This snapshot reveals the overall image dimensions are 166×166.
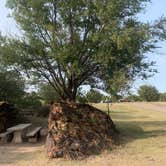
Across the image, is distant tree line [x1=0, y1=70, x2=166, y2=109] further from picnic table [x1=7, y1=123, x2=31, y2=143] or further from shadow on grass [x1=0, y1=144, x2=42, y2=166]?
shadow on grass [x1=0, y1=144, x2=42, y2=166]

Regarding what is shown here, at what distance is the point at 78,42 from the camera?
1625cm

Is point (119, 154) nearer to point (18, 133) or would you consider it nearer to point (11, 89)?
point (18, 133)

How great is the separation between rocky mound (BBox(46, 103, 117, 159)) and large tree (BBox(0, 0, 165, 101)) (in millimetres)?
1564

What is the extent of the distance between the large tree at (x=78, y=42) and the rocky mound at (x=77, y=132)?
156 cm

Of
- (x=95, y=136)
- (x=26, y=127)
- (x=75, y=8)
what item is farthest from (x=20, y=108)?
(x=95, y=136)

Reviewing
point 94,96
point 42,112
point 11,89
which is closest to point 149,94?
point 42,112

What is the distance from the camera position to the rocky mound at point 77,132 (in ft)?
40.9

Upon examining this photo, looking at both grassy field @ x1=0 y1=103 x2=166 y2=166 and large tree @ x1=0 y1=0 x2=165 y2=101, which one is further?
large tree @ x1=0 y1=0 x2=165 y2=101

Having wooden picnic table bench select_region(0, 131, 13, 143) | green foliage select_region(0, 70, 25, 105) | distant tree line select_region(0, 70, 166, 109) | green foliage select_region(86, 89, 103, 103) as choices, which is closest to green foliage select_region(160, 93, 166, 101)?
distant tree line select_region(0, 70, 166, 109)

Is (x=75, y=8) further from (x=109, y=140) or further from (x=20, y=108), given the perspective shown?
(x=20, y=108)

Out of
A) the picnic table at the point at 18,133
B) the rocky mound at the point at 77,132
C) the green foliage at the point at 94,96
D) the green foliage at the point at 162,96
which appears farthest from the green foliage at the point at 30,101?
the green foliage at the point at 162,96

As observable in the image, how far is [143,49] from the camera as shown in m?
15.8

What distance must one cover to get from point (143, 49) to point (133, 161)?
5.73 metres

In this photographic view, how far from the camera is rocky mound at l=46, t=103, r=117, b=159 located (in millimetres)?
12470
